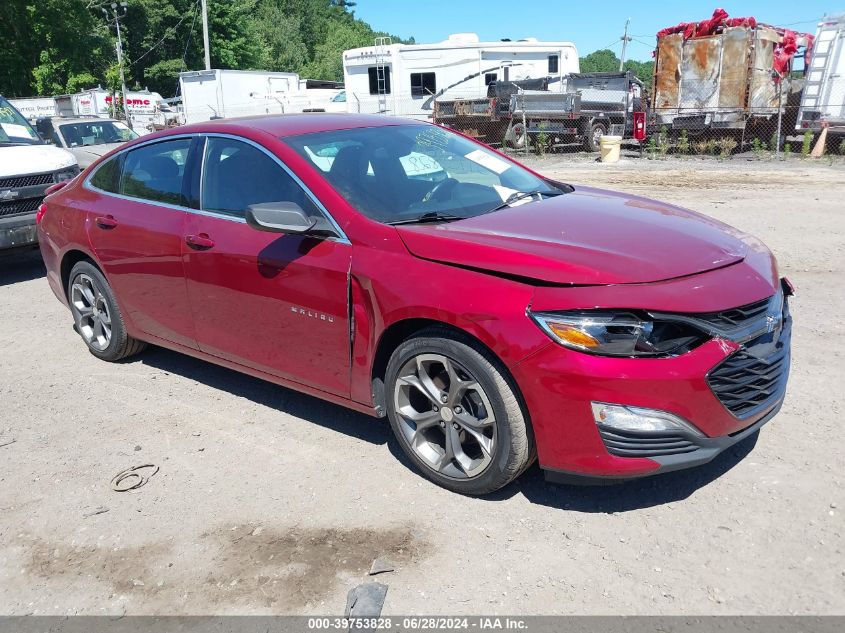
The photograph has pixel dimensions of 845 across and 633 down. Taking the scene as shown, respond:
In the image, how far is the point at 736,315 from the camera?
2994 mm

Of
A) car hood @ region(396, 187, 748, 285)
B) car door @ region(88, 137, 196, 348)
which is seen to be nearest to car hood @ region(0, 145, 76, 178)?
car door @ region(88, 137, 196, 348)

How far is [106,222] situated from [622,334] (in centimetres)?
364

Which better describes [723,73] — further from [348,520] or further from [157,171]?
[348,520]

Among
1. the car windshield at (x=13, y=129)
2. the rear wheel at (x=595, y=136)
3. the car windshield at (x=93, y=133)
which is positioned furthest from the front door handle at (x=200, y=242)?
the rear wheel at (x=595, y=136)

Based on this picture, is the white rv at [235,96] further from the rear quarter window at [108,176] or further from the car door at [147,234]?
the car door at [147,234]

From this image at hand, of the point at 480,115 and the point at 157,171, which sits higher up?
the point at 157,171

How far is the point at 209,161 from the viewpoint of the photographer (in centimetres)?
428

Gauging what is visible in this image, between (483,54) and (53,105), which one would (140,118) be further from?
(483,54)

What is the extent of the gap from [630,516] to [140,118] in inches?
1438

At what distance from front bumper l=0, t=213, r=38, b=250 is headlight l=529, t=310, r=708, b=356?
687cm

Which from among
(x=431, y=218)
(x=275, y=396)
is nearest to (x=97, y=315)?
(x=275, y=396)

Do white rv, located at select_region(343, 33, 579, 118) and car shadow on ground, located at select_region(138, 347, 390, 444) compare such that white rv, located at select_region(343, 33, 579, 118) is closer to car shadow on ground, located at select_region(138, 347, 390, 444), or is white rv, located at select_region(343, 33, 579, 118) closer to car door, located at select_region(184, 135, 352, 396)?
car shadow on ground, located at select_region(138, 347, 390, 444)

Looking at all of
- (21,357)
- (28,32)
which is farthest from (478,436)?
(28,32)

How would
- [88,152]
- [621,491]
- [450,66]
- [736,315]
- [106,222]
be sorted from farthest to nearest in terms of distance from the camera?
[450,66], [88,152], [106,222], [621,491], [736,315]
